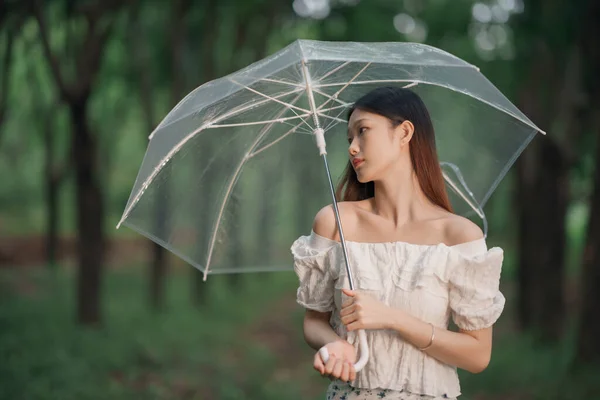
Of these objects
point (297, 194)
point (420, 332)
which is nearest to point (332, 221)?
point (420, 332)

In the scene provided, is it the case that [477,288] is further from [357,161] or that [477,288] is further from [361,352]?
[357,161]

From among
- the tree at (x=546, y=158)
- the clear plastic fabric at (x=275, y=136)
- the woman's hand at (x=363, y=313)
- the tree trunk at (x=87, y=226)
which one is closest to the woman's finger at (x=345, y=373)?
the woman's hand at (x=363, y=313)

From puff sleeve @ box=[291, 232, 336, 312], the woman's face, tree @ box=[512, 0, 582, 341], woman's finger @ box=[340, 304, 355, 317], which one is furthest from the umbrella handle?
tree @ box=[512, 0, 582, 341]

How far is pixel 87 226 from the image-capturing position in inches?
455

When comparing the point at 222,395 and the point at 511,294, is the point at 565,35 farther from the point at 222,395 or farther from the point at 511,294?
the point at 511,294

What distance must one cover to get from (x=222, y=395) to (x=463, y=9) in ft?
22.6

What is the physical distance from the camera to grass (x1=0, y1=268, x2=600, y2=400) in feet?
28.3

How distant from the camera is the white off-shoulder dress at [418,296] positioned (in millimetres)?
2590

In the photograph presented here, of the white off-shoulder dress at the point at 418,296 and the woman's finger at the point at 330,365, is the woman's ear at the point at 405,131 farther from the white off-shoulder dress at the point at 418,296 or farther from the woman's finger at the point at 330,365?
the woman's finger at the point at 330,365

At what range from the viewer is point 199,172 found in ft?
12.2

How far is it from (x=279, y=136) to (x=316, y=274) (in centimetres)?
95

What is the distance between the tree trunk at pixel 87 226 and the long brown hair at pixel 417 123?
8777 mm

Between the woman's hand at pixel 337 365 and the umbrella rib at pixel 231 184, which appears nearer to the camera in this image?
the woman's hand at pixel 337 365

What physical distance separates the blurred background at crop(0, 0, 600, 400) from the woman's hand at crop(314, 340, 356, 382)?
19.2 feet
